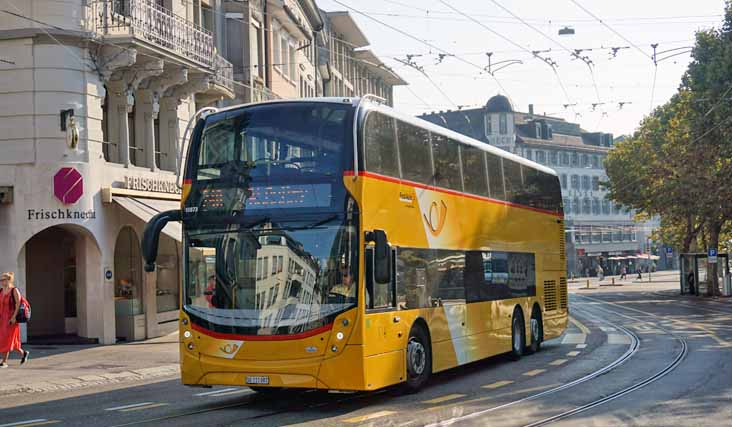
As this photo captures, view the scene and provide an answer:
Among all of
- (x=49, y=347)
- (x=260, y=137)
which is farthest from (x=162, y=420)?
(x=49, y=347)

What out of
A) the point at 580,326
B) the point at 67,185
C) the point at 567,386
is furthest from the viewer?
the point at 580,326

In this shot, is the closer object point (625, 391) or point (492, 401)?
point (492, 401)

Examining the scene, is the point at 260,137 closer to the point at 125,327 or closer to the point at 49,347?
the point at 49,347

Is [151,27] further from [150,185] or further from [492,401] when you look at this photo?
[492,401]

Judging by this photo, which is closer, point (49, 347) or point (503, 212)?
point (503, 212)

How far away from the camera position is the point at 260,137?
1332cm

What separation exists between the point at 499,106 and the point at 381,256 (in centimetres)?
10236

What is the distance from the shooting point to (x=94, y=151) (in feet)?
81.9

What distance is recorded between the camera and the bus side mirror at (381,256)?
12.8 meters

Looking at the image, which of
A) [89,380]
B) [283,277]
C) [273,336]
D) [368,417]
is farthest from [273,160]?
[89,380]

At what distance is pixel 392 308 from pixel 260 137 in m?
2.79

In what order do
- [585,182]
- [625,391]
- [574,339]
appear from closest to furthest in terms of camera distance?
[625,391] → [574,339] → [585,182]

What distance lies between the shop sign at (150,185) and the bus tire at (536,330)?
10288 millimetres

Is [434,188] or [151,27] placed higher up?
[151,27]
